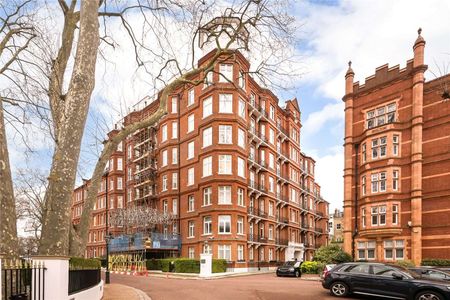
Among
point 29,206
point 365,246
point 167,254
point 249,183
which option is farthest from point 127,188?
point 365,246

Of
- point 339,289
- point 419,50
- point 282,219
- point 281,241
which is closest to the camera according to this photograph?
point 339,289

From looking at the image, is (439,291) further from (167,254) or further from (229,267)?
(167,254)

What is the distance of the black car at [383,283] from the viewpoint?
41.4 feet

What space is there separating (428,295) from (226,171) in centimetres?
2677

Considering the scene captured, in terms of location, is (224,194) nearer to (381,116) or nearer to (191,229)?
(191,229)

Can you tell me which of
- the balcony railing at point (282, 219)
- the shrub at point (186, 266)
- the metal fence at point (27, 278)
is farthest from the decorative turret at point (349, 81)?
the metal fence at point (27, 278)

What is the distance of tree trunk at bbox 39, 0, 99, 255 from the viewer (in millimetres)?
8906

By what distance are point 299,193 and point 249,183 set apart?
67.8 feet

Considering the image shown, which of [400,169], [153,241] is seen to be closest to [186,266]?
[153,241]

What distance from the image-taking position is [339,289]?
15.3 metres

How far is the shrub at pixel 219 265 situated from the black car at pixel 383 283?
19.0 m

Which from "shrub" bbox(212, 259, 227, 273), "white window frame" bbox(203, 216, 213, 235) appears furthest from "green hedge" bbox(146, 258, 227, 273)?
"white window frame" bbox(203, 216, 213, 235)

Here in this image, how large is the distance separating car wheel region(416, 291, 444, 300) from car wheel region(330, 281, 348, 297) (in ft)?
9.66

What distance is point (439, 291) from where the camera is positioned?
12336 millimetres
